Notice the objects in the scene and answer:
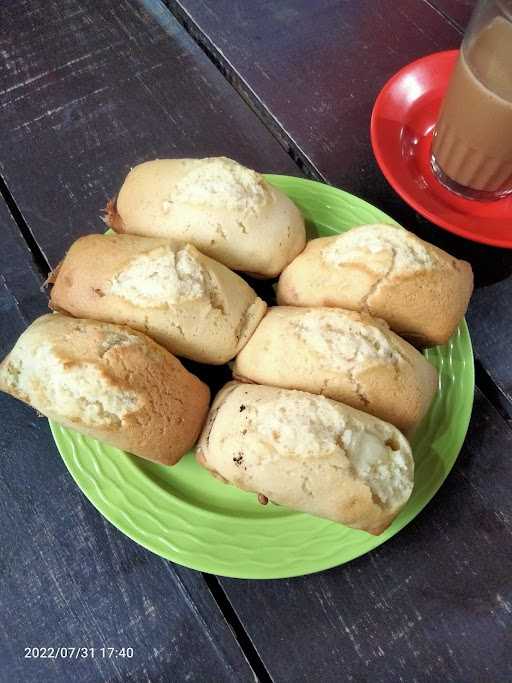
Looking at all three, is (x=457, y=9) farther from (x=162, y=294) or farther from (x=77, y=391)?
(x=77, y=391)

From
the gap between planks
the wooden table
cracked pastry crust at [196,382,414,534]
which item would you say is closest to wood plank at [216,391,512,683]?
the wooden table

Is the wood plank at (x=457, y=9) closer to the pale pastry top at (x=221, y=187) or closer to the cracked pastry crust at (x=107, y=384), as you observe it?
the pale pastry top at (x=221, y=187)

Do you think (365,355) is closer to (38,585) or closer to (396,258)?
(396,258)

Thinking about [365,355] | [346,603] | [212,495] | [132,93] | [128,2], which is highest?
[128,2]

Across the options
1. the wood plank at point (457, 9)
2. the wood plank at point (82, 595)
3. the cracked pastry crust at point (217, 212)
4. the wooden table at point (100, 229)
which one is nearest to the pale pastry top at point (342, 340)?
the cracked pastry crust at point (217, 212)

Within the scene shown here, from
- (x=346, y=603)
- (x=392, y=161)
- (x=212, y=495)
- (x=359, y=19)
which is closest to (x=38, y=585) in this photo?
(x=212, y=495)

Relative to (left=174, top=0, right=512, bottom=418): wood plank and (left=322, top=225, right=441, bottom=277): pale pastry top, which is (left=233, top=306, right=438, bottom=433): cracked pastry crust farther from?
(left=174, top=0, right=512, bottom=418): wood plank
